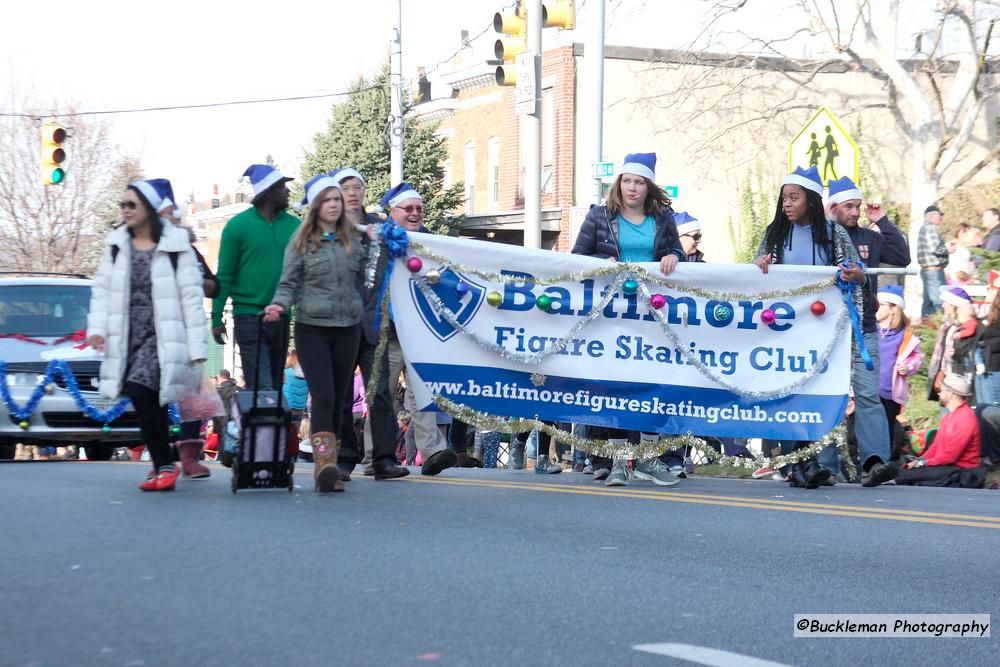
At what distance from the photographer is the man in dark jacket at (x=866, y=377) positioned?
34.3 feet

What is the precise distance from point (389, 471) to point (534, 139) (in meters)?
10.6

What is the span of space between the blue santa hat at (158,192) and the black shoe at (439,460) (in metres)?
2.39

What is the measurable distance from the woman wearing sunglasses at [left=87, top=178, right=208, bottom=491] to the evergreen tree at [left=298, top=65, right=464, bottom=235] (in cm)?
2870

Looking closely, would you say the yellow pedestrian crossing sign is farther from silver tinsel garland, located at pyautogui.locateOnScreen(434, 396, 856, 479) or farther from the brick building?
the brick building

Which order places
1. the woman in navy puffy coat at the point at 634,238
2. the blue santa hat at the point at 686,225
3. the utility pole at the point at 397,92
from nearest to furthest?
the woman in navy puffy coat at the point at 634,238 < the blue santa hat at the point at 686,225 < the utility pole at the point at 397,92

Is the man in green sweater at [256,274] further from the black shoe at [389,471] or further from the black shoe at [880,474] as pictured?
the black shoe at [880,474]

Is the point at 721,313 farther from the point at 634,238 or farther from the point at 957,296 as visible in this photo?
the point at 957,296

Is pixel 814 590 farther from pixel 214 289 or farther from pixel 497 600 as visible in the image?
pixel 214 289

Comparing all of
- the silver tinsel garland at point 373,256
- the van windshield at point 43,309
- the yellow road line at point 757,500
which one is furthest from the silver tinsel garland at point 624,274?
the van windshield at point 43,309

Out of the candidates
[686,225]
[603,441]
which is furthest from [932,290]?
[603,441]

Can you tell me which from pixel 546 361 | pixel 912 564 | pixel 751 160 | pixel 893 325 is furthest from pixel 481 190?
pixel 912 564

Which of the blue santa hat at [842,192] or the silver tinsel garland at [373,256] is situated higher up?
the blue santa hat at [842,192]

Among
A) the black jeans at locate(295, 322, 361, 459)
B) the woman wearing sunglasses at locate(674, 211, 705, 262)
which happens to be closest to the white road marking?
the black jeans at locate(295, 322, 361, 459)

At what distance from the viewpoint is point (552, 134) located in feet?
120
